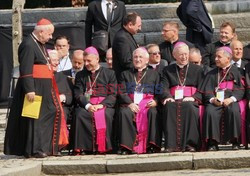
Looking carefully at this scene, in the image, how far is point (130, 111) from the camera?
16188 mm

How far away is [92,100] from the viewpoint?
16.5m

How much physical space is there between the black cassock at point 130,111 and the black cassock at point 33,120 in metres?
0.89

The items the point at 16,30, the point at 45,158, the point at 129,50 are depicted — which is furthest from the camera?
the point at 16,30

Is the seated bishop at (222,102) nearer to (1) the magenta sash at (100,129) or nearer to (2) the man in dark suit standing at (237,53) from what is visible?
(2) the man in dark suit standing at (237,53)

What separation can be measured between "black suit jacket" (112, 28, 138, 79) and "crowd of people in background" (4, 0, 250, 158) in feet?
0.05

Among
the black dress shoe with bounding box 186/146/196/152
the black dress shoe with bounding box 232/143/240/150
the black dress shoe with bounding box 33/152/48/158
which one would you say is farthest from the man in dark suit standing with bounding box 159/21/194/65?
the black dress shoe with bounding box 33/152/48/158

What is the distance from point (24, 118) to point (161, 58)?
8.91ft

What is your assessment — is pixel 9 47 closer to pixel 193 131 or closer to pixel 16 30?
pixel 16 30

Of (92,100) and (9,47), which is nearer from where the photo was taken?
(92,100)

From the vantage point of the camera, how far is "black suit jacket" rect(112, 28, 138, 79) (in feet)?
55.2

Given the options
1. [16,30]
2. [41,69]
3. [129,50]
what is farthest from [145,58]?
[16,30]

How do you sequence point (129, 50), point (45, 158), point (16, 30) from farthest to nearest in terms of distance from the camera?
1. point (16, 30)
2. point (129, 50)
3. point (45, 158)

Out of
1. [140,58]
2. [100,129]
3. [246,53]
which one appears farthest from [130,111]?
[246,53]

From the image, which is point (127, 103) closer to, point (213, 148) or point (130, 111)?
point (130, 111)
